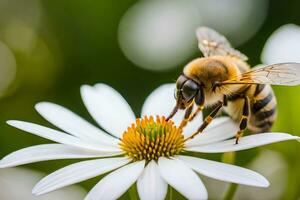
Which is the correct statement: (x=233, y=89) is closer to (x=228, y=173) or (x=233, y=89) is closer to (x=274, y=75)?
(x=274, y=75)

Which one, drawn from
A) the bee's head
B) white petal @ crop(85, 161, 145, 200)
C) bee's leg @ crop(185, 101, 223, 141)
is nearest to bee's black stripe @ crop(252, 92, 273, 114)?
bee's leg @ crop(185, 101, 223, 141)

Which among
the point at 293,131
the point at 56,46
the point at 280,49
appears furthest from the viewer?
the point at 56,46

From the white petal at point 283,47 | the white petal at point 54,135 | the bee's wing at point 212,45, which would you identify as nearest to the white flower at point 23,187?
the white petal at point 54,135

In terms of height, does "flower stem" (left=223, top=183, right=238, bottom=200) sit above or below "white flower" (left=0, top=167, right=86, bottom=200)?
below

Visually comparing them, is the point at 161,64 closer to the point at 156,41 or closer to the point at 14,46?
the point at 156,41

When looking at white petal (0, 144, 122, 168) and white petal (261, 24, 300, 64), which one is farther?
white petal (261, 24, 300, 64)

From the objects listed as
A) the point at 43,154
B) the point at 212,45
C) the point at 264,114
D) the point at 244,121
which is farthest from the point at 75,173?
the point at 212,45

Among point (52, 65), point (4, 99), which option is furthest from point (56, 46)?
point (4, 99)

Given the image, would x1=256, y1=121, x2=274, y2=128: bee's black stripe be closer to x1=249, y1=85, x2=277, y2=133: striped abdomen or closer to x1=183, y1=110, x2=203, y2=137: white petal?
x1=249, y1=85, x2=277, y2=133: striped abdomen

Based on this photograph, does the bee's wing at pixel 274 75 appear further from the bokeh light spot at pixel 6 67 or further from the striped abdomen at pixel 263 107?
the bokeh light spot at pixel 6 67
